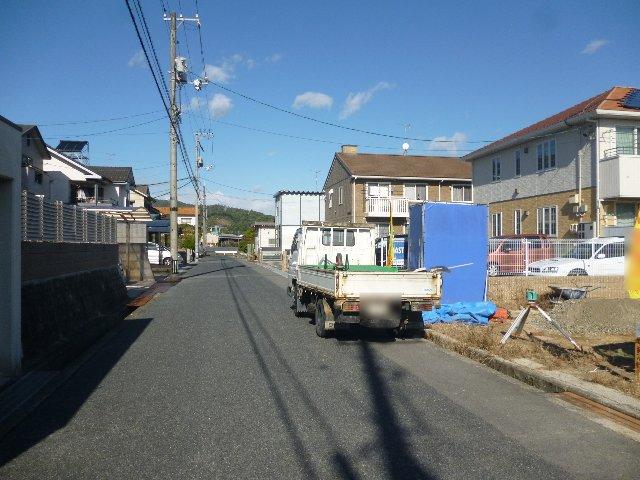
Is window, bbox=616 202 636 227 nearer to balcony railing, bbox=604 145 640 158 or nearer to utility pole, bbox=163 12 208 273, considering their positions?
balcony railing, bbox=604 145 640 158

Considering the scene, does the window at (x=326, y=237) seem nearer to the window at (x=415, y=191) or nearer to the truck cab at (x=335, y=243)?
the truck cab at (x=335, y=243)

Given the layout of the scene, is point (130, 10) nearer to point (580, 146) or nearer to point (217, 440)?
point (217, 440)

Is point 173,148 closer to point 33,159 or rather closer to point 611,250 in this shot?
point 33,159

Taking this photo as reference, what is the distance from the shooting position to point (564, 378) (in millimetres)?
7828

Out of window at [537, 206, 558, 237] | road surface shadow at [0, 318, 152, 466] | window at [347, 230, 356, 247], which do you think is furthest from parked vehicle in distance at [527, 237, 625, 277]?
road surface shadow at [0, 318, 152, 466]

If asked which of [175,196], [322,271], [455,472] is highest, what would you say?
[175,196]

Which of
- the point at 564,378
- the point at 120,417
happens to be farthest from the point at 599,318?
the point at 120,417

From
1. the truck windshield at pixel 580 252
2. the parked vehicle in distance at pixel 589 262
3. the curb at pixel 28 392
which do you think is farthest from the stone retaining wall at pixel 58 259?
the truck windshield at pixel 580 252

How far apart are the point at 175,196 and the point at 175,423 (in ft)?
90.1

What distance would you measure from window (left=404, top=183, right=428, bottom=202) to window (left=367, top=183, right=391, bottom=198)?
4.14 feet

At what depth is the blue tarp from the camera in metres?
13.4

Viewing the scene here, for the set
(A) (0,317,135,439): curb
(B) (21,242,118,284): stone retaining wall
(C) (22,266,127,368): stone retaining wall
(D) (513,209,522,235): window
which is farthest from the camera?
(D) (513,209,522,235): window

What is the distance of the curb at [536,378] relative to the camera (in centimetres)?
661

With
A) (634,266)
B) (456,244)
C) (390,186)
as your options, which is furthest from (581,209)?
(390,186)
